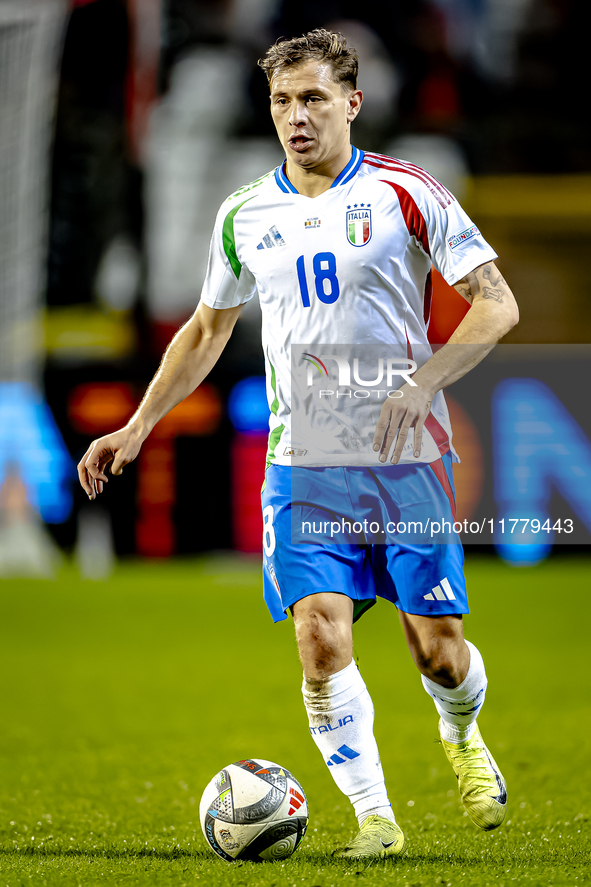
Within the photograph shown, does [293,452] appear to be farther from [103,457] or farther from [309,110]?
[309,110]

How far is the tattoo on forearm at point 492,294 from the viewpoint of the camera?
3730 millimetres

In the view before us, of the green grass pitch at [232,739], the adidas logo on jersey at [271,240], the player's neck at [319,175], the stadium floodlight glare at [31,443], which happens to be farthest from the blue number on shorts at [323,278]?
the stadium floodlight glare at [31,443]

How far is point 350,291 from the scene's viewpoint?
12.5 feet

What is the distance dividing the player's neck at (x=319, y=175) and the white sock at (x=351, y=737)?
5.19ft

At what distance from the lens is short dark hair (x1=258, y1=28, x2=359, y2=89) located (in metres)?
3.86

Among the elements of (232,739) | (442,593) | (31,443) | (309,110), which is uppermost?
(309,110)

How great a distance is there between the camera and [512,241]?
17.6m

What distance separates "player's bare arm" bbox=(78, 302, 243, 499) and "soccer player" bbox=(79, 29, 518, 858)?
2cm

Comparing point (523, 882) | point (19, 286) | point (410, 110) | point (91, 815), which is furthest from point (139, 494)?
Answer: point (523, 882)

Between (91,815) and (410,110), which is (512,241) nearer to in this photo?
(410,110)

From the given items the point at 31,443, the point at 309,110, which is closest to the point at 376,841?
the point at 309,110

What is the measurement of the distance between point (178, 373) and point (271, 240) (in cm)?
61

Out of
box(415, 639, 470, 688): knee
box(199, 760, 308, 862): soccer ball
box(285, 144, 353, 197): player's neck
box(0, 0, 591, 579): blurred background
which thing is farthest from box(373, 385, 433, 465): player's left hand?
box(0, 0, 591, 579): blurred background

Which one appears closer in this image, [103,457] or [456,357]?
[456,357]
